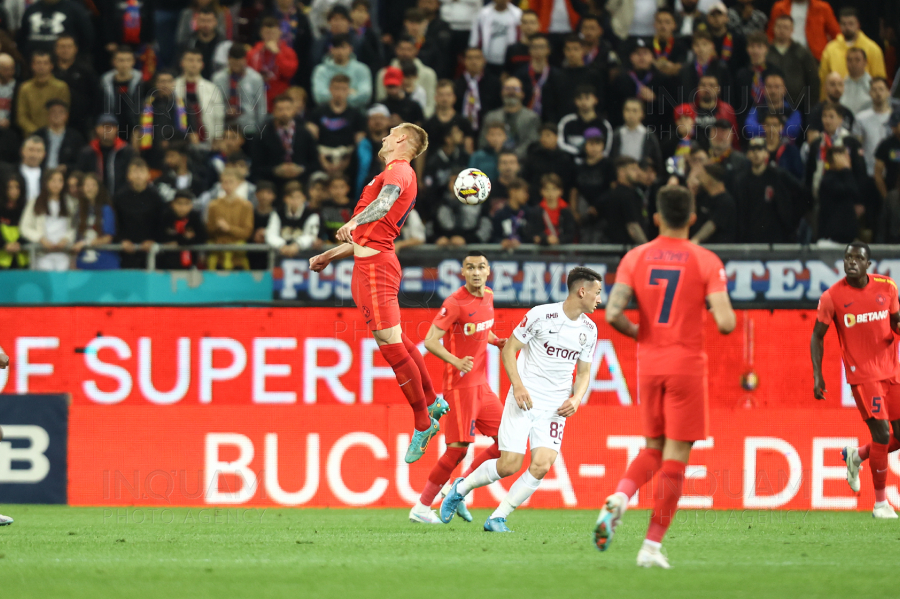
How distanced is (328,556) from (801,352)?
638 cm

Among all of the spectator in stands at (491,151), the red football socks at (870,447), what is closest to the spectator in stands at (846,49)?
the spectator in stands at (491,151)

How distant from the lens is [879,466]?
11484 millimetres

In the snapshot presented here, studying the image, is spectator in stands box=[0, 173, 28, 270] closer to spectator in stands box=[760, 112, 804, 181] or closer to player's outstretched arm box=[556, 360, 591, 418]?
player's outstretched arm box=[556, 360, 591, 418]

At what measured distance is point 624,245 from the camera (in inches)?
552

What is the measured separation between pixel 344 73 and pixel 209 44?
207 centimetres

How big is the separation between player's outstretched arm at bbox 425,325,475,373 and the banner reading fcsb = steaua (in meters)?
2.07

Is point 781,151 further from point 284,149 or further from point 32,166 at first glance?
point 32,166

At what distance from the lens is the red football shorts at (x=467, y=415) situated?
1079cm

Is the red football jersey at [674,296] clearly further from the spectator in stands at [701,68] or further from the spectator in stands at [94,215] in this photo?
the spectator in stands at [701,68]

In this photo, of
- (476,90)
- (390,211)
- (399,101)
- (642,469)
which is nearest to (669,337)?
(642,469)

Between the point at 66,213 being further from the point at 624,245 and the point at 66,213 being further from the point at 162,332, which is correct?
the point at 624,245

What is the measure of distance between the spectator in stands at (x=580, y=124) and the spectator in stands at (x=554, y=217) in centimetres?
107

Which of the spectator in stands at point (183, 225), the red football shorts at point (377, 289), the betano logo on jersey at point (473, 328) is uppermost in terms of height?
the spectator in stands at point (183, 225)

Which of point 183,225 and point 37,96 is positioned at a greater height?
point 37,96
